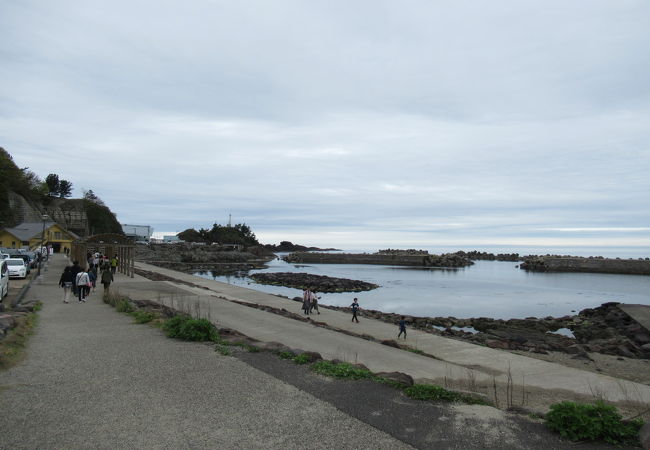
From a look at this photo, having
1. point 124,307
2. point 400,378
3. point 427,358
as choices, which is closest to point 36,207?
point 124,307

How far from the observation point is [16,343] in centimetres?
862

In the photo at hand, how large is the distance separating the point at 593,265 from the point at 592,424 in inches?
4636

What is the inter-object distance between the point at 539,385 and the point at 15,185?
8426 centimetres

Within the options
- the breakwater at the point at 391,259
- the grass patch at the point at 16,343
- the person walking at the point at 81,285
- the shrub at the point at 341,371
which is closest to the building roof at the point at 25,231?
the person walking at the point at 81,285

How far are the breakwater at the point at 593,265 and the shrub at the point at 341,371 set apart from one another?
112 meters

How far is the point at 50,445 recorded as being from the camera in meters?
4.48

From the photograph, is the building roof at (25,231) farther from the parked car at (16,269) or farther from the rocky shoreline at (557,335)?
the rocky shoreline at (557,335)

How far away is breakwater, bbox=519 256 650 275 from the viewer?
320 feet

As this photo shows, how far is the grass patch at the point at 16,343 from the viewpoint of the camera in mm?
7407

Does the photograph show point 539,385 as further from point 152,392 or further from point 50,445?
point 50,445

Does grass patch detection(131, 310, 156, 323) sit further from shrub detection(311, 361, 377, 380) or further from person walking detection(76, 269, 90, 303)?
shrub detection(311, 361, 377, 380)

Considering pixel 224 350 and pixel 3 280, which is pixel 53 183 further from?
pixel 224 350

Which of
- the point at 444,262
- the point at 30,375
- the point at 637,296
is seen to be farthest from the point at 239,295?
the point at 444,262

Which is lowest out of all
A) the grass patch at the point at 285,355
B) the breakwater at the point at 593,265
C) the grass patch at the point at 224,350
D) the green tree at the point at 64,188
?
the grass patch at the point at 224,350
